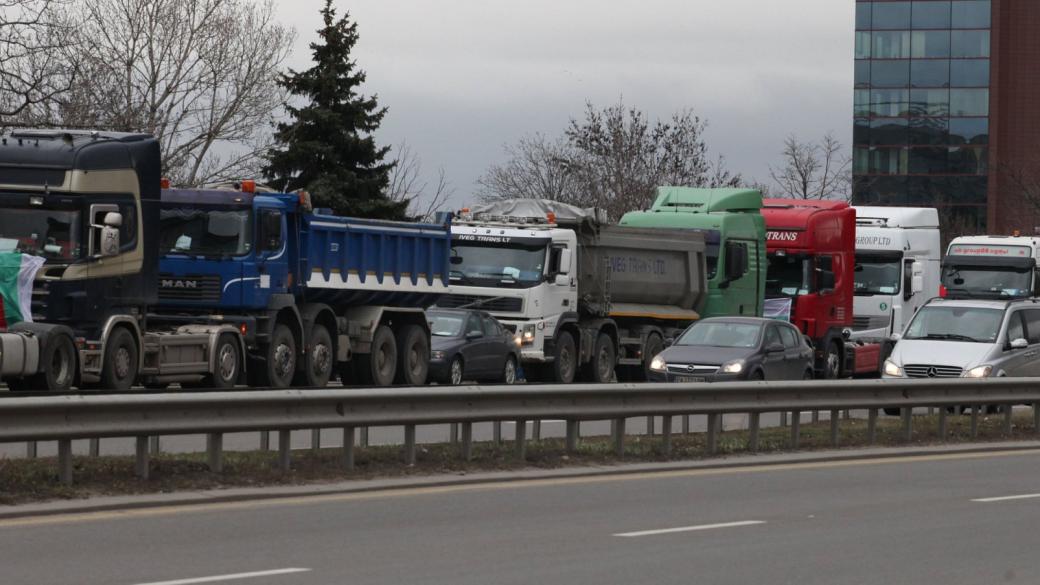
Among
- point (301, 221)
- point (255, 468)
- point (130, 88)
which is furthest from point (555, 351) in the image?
point (130, 88)

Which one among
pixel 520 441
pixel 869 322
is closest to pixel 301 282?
pixel 520 441

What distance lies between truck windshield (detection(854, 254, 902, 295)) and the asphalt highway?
23.4 meters

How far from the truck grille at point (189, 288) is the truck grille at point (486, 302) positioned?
6.40m

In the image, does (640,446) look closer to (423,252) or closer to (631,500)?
(631,500)

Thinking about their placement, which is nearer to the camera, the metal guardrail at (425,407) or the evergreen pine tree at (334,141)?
the metal guardrail at (425,407)

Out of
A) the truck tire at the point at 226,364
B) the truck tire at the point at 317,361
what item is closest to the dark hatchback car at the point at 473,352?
the truck tire at the point at 317,361

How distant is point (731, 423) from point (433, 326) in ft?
26.3

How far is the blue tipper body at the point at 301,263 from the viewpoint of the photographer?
25.4 m

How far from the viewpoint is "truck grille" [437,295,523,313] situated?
31078 mm

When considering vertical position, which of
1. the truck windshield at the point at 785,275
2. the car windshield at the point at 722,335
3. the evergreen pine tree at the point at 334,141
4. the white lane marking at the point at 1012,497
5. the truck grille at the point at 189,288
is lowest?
the white lane marking at the point at 1012,497

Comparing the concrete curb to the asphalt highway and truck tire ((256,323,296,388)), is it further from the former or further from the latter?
truck tire ((256,323,296,388))

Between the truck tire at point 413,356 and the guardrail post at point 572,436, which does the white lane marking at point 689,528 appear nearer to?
the guardrail post at point 572,436

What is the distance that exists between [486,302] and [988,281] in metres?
Answer: 17.1

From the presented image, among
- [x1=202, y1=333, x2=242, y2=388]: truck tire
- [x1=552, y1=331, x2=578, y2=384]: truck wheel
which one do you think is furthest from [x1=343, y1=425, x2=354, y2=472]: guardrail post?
[x1=552, y1=331, x2=578, y2=384]: truck wheel
